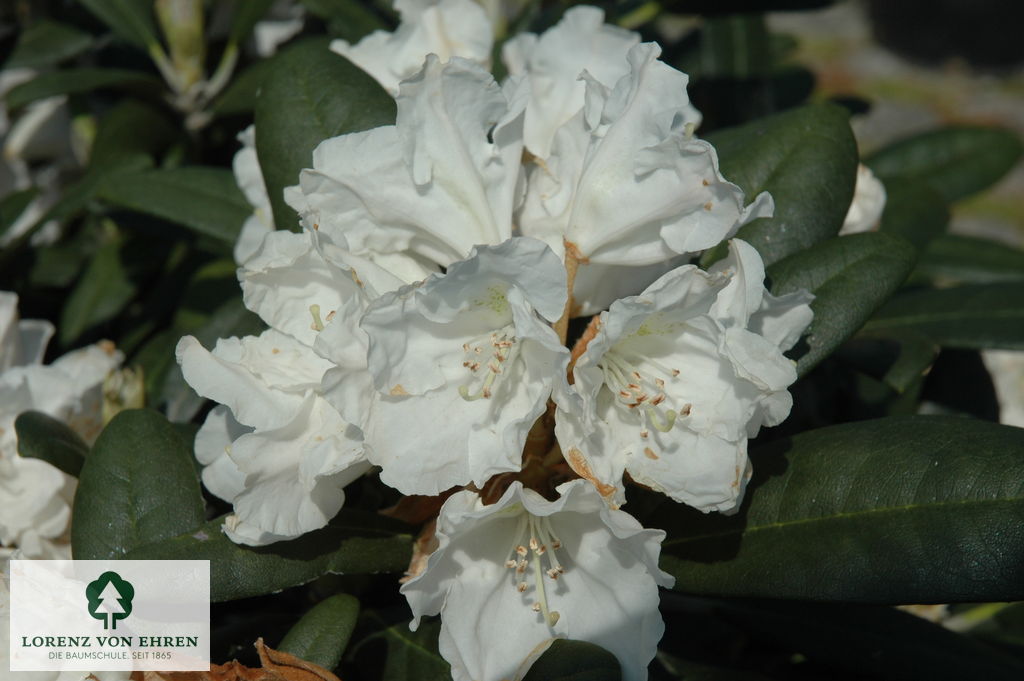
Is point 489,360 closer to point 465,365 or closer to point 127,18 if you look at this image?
point 465,365

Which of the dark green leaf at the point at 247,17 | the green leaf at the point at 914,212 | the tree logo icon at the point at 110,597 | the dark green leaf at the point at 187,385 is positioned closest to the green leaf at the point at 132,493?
the tree logo icon at the point at 110,597

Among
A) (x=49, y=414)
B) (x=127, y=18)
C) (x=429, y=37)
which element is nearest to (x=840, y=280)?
(x=429, y=37)

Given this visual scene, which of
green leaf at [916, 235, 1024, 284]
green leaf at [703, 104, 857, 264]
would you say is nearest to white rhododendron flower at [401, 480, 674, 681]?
green leaf at [703, 104, 857, 264]

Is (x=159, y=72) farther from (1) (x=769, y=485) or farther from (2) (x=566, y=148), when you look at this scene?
(1) (x=769, y=485)

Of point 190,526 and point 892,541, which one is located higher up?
point 892,541

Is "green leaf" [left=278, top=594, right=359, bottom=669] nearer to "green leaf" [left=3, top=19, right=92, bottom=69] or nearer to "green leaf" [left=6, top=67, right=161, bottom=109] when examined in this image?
"green leaf" [left=6, top=67, right=161, bottom=109]

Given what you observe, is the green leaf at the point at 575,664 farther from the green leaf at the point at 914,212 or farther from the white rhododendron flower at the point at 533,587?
the green leaf at the point at 914,212

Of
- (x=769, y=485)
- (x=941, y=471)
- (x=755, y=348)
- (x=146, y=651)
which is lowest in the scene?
(x=146, y=651)

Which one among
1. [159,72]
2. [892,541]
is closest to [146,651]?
[892,541]
